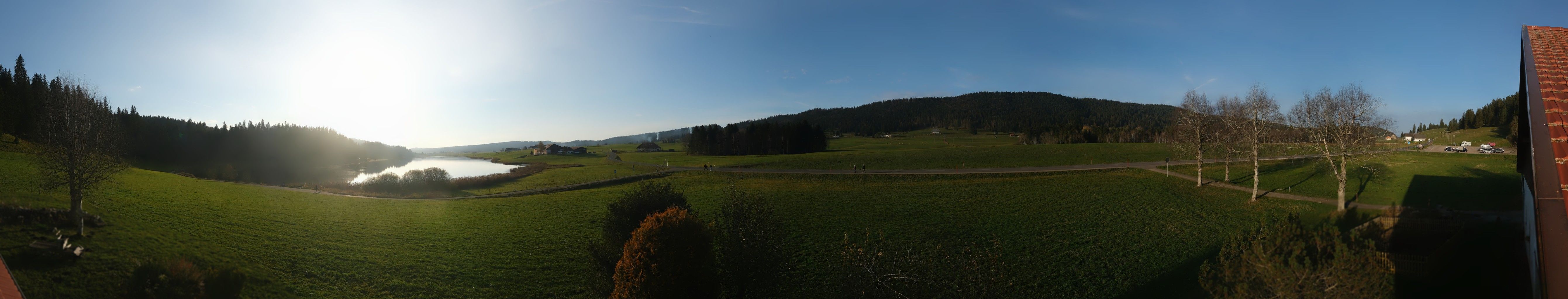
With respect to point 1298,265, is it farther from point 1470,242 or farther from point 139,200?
point 139,200

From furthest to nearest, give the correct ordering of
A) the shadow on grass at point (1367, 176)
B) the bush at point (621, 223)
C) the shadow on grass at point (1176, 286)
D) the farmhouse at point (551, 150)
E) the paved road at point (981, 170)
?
1. the farmhouse at point (551, 150)
2. the paved road at point (981, 170)
3. the shadow on grass at point (1367, 176)
4. the shadow on grass at point (1176, 286)
5. the bush at point (621, 223)

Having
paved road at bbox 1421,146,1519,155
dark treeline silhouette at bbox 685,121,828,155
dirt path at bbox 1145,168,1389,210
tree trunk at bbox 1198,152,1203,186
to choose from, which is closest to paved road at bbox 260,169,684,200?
dark treeline silhouette at bbox 685,121,828,155

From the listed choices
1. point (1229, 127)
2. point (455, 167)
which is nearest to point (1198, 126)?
point (1229, 127)

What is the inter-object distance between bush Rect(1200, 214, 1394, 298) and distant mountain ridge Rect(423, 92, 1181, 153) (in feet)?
240

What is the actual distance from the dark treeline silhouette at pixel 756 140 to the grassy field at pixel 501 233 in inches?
1340

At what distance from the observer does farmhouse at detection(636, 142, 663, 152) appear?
85.7 meters

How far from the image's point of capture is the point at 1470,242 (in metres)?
8.70

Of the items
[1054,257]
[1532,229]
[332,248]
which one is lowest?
[1054,257]

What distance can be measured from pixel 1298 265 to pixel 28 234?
2155cm

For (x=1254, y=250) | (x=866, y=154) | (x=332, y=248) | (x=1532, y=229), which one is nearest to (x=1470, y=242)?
(x=1532, y=229)

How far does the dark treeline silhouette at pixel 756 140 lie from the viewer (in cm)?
5988

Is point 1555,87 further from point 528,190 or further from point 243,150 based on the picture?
point 243,150

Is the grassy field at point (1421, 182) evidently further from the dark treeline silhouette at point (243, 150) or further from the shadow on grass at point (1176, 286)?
the dark treeline silhouette at point (243, 150)

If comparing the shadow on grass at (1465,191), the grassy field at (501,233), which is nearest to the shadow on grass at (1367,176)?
the shadow on grass at (1465,191)
